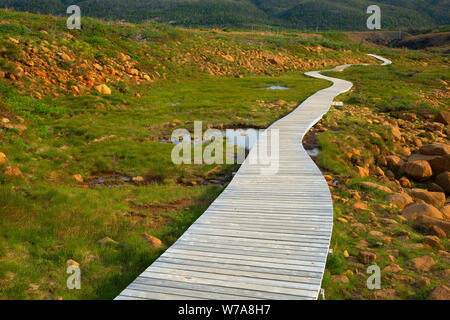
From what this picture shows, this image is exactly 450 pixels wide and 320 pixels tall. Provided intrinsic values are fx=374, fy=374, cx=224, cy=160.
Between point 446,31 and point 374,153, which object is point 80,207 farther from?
point 446,31

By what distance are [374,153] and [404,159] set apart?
1.28 m

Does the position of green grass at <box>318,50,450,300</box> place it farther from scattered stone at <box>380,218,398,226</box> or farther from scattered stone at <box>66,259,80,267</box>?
scattered stone at <box>66,259,80,267</box>

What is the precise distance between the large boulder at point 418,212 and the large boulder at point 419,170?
414cm

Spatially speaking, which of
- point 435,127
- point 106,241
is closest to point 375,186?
point 106,241

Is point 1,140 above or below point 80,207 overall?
above

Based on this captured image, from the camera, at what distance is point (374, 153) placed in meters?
15.7

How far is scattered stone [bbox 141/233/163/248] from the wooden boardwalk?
1.93 ft

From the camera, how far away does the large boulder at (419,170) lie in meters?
13.6

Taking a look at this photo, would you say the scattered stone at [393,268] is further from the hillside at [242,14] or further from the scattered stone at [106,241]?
the hillside at [242,14]

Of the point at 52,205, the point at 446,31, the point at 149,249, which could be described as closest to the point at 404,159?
the point at 149,249

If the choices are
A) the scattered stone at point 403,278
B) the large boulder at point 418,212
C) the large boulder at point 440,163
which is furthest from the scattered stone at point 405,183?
the scattered stone at point 403,278

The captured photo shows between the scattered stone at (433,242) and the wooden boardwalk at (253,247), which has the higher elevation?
the wooden boardwalk at (253,247)
